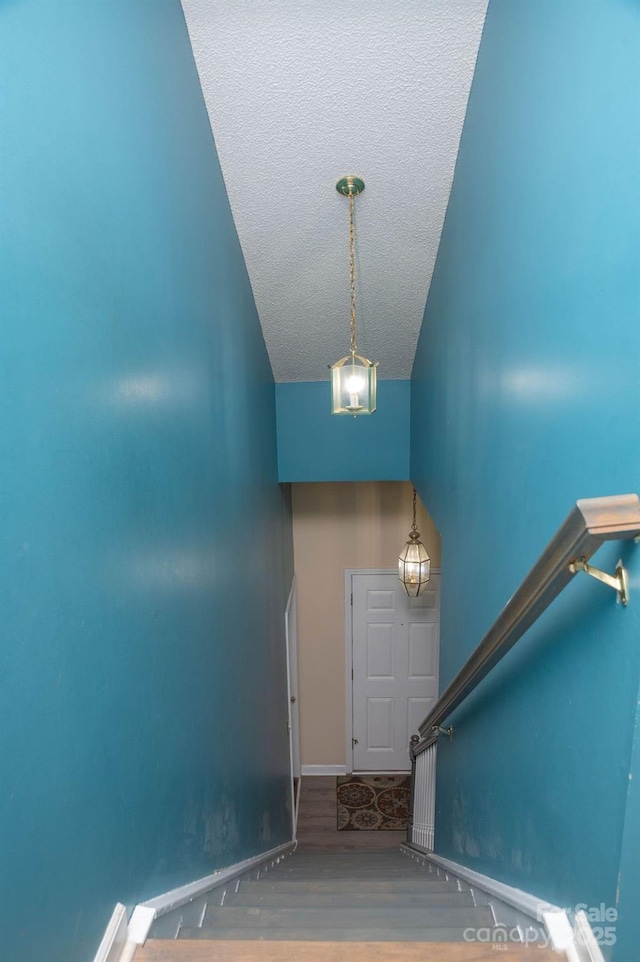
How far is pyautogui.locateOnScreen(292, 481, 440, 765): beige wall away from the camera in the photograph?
5062 mm

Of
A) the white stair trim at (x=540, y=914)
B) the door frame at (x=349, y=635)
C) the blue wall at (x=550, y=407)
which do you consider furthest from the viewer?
the door frame at (x=349, y=635)

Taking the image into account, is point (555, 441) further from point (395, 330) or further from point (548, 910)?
point (395, 330)

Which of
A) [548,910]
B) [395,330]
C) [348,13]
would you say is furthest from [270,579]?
[348,13]

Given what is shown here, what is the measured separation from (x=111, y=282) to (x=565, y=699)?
1.23 meters

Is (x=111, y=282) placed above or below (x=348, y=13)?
below

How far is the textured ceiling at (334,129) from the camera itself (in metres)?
1.81

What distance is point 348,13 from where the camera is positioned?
1800mm

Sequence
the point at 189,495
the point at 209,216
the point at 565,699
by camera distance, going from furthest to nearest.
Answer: the point at 209,216 → the point at 189,495 → the point at 565,699

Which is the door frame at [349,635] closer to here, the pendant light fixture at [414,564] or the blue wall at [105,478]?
the pendant light fixture at [414,564]

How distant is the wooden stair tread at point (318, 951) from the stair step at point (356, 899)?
1.31 ft

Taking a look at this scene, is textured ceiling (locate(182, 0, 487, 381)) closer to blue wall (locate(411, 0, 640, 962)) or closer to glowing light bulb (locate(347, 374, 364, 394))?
blue wall (locate(411, 0, 640, 962))

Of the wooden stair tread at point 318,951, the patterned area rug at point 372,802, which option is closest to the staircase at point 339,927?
the wooden stair tread at point 318,951

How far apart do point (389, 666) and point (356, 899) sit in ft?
12.4

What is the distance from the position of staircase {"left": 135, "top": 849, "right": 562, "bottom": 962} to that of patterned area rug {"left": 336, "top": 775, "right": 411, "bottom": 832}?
10.1 feet
